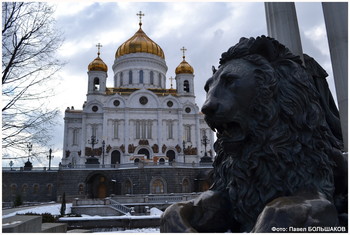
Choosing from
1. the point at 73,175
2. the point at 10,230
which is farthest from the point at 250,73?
the point at 73,175

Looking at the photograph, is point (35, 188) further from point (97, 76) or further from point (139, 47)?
point (139, 47)

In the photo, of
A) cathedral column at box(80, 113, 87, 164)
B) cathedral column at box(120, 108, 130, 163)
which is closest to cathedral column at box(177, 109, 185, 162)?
cathedral column at box(120, 108, 130, 163)

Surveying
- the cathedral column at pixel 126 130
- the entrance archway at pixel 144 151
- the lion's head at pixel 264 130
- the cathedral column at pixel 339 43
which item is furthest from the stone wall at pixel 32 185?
the lion's head at pixel 264 130

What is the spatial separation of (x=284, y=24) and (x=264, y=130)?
2.90 meters

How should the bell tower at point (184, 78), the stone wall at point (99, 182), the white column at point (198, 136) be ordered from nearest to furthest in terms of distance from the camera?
1. the stone wall at point (99, 182)
2. the white column at point (198, 136)
3. the bell tower at point (184, 78)

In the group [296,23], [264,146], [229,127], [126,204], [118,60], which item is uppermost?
[118,60]

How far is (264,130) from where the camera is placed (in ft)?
7.16

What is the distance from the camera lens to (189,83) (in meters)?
54.0

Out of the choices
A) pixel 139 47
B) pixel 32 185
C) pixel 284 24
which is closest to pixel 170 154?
pixel 32 185

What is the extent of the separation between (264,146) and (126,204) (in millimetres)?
23173

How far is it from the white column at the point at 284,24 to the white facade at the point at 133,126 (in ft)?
134

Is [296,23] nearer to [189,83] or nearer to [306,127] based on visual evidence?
[306,127]

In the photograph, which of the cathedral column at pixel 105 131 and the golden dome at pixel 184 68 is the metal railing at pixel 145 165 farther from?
the golden dome at pixel 184 68

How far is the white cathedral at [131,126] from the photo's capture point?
4669 cm
